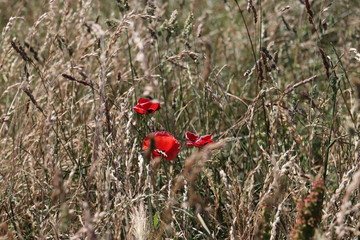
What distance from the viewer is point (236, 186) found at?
197 centimetres

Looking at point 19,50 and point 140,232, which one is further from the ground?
point 19,50

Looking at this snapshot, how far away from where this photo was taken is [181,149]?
8.16ft

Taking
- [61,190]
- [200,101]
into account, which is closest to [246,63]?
[200,101]

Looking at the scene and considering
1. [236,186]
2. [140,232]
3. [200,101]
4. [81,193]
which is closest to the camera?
[140,232]

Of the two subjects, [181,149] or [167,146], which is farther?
[181,149]

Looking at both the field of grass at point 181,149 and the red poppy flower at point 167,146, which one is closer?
the field of grass at point 181,149

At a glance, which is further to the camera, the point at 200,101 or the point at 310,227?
the point at 200,101

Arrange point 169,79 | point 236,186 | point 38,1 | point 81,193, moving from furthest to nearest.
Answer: point 38,1, point 169,79, point 81,193, point 236,186

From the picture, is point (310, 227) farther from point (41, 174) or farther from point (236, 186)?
point (41, 174)

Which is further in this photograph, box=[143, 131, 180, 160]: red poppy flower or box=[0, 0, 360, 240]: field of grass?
box=[143, 131, 180, 160]: red poppy flower

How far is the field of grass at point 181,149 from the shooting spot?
1.64m

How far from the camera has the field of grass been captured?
1639 millimetres

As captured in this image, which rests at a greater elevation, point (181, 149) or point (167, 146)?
point (167, 146)

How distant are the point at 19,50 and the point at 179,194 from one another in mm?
710
